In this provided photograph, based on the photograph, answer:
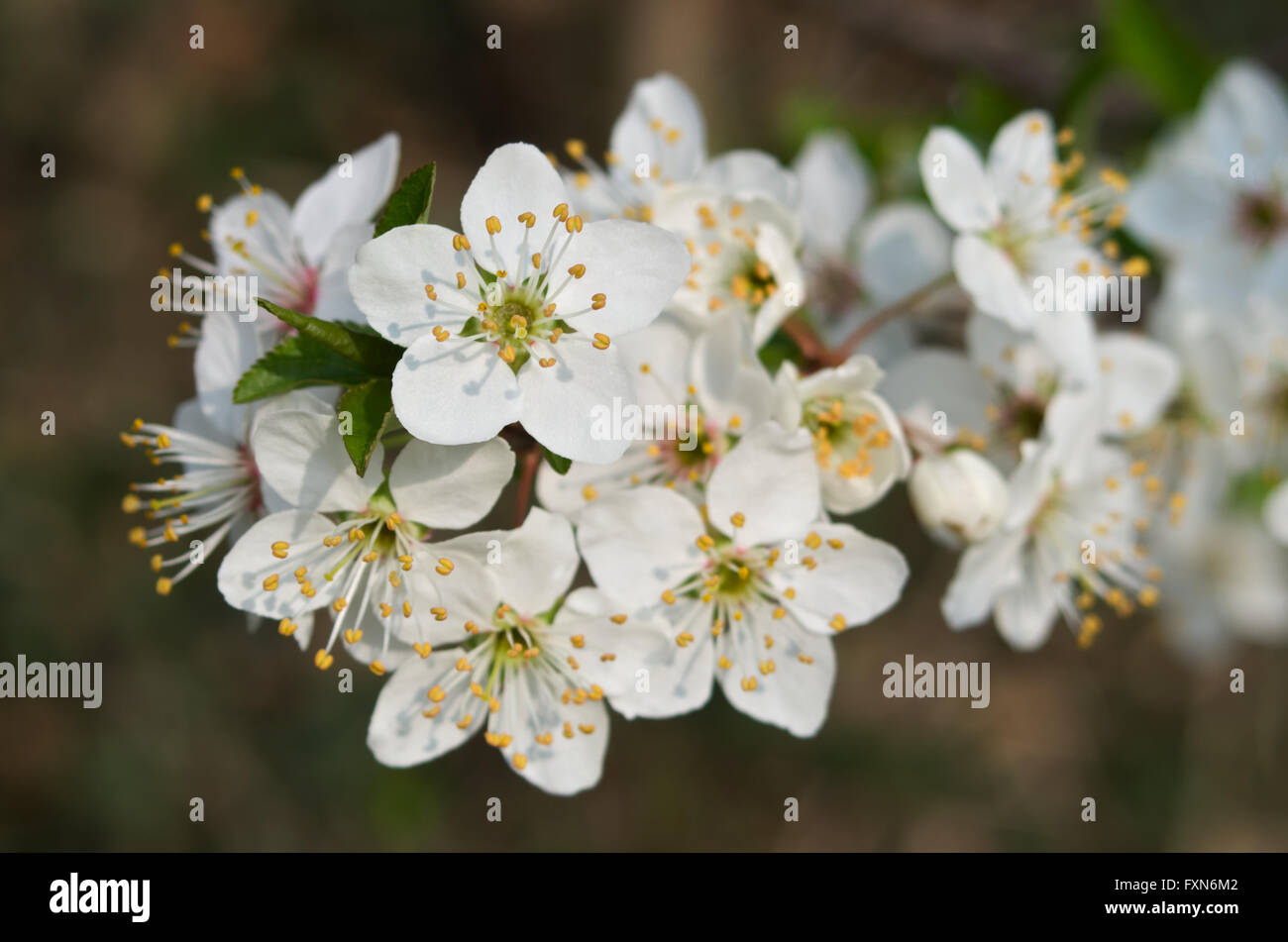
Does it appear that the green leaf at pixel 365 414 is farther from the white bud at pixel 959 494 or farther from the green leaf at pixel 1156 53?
the green leaf at pixel 1156 53

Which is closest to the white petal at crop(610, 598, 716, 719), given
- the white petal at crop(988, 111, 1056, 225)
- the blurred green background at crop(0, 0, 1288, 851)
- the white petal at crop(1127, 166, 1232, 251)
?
the white petal at crop(988, 111, 1056, 225)

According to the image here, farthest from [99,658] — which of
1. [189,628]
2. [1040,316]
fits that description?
[1040,316]

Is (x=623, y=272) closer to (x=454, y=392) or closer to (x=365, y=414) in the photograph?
(x=454, y=392)

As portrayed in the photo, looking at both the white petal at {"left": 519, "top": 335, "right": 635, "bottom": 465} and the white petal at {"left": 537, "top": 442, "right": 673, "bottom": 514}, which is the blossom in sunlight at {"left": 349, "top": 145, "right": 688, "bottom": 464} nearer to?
the white petal at {"left": 519, "top": 335, "right": 635, "bottom": 465}

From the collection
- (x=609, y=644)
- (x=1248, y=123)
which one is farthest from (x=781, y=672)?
(x=1248, y=123)

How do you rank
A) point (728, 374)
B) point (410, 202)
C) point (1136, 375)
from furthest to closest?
point (1136, 375), point (728, 374), point (410, 202)

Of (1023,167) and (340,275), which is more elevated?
(1023,167)
